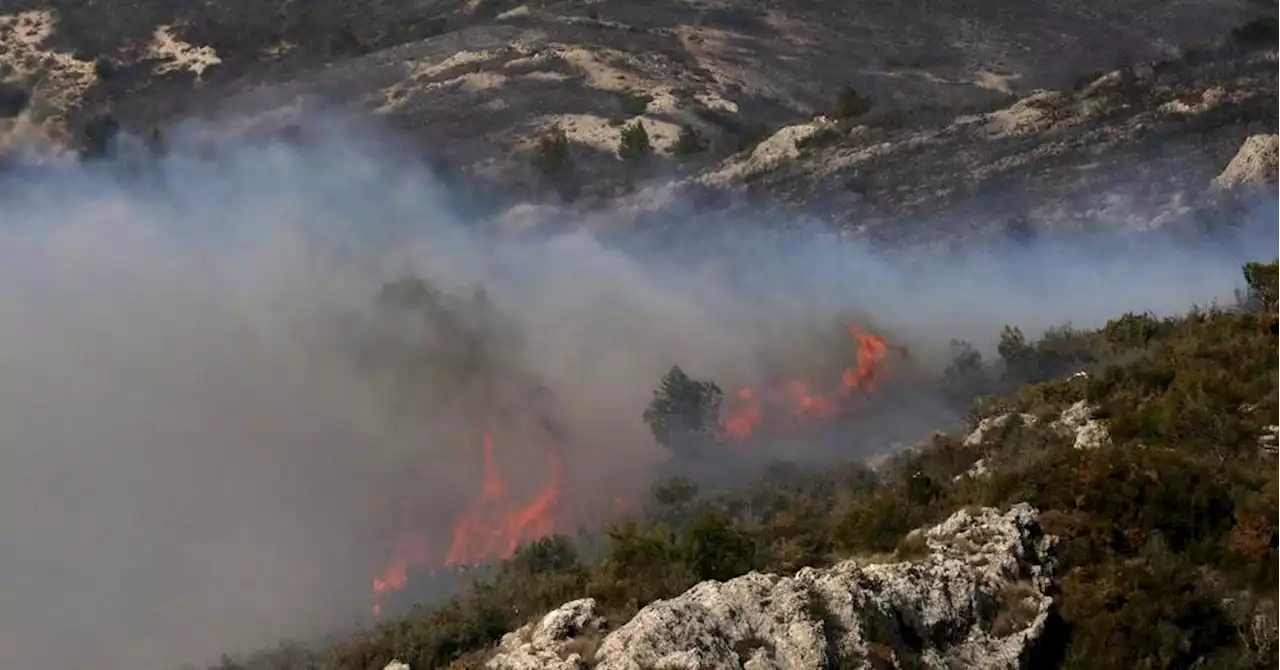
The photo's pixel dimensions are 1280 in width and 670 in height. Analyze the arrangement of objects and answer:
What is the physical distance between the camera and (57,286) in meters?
57.8

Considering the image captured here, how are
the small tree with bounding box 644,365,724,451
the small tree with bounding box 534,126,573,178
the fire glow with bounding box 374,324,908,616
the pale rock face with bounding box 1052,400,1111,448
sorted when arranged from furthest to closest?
1. the small tree with bounding box 534,126,573,178
2. the small tree with bounding box 644,365,724,451
3. the fire glow with bounding box 374,324,908,616
4. the pale rock face with bounding box 1052,400,1111,448

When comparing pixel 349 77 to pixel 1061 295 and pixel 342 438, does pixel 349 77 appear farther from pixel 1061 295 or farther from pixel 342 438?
pixel 1061 295

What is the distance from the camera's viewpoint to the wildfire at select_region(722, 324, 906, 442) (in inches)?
1752

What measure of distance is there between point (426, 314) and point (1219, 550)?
43097 mm

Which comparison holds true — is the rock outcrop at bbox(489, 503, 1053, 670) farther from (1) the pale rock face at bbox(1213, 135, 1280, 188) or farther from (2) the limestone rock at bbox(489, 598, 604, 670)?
(1) the pale rock face at bbox(1213, 135, 1280, 188)

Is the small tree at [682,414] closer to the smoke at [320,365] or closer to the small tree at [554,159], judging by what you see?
the smoke at [320,365]

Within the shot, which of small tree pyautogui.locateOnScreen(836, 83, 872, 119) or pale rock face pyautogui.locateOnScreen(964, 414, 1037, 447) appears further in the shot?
small tree pyautogui.locateOnScreen(836, 83, 872, 119)

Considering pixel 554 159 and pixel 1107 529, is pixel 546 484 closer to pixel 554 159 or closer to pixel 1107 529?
pixel 1107 529

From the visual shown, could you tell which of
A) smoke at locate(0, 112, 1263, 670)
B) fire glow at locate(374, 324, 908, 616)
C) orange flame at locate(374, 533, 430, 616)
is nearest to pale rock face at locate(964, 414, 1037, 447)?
fire glow at locate(374, 324, 908, 616)

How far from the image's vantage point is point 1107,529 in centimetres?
1664

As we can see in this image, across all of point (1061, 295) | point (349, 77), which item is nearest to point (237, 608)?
point (1061, 295)

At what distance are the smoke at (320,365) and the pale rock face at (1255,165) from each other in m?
4.16

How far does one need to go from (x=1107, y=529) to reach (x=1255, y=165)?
4189 centimetres

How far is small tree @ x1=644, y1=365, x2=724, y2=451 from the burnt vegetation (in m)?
15.9
